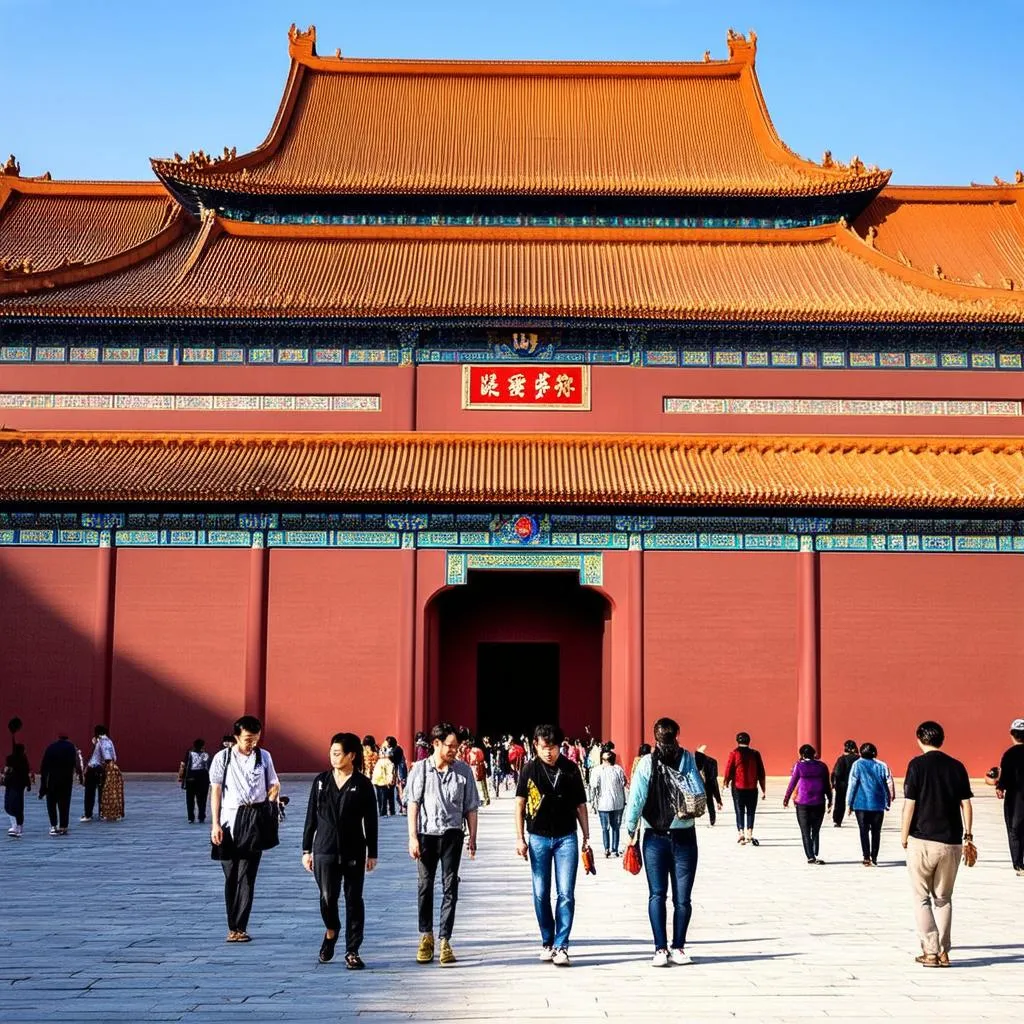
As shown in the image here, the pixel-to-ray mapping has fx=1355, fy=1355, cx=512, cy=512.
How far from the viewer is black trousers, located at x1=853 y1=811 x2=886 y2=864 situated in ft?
49.7

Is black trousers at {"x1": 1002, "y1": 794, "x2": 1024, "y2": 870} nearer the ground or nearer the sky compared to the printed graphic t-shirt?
nearer the ground

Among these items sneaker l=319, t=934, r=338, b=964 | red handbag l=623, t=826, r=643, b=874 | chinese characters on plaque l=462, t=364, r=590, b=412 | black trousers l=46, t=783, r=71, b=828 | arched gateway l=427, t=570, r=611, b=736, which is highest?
chinese characters on plaque l=462, t=364, r=590, b=412

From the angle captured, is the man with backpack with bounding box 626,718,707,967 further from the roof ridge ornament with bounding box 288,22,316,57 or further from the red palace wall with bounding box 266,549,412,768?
the roof ridge ornament with bounding box 288,22,316,57

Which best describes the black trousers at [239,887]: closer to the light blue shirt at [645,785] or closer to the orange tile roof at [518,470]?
the light blue shirt at [645,785]

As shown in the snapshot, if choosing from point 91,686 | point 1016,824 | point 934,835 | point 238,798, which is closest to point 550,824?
point 238,798

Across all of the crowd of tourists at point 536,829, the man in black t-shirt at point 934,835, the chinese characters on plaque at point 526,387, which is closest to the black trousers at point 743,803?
the crowd of tourists at point 536,829

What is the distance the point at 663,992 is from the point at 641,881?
19.3ft

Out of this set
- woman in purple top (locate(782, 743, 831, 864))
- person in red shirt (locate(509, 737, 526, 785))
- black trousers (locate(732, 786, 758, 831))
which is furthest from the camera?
person in red shirt (locate(509, 737, 526, 785))

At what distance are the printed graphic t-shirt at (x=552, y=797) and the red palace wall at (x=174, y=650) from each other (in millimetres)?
17150

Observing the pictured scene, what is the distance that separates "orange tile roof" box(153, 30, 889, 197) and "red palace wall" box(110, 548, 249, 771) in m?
9.87

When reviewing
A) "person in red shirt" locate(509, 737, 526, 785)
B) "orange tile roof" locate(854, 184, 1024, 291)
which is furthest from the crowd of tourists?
"orange tile roof" locate(854, 184, 1024, 291)

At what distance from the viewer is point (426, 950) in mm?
9305

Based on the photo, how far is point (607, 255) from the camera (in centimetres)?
3144

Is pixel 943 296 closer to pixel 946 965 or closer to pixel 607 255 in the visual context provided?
pixel 607 255
